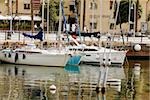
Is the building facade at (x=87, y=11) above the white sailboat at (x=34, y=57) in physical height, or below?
above

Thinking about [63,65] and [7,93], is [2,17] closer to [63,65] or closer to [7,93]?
[63,65]

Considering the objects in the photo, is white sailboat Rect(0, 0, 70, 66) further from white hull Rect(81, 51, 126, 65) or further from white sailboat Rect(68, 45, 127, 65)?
white hull Rect(81, 51, 126, 65)

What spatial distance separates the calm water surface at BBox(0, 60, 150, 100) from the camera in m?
35.1

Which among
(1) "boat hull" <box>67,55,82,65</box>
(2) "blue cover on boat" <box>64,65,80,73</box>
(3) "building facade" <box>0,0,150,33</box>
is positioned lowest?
(2) "blue cover on boat" <box>64,65,80,73</box>

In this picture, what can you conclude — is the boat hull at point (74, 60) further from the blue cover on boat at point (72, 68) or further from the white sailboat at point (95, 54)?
the white sailboat at point (95, 54)

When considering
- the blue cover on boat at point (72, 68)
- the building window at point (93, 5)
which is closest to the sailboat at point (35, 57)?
the blue cover on boat at point (72, 68)

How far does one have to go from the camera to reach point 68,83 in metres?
41.7

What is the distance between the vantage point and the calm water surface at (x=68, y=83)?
115 ft

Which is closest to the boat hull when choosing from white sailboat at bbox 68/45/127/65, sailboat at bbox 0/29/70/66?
sailboat at bbox 0/29/70/66

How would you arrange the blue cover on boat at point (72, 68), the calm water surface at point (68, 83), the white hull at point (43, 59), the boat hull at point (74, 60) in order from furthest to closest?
the boat hull at point (74, 60) → the white hull at point (43, 59) → the blue cover on boat at point (72, 68) → the calm water surface at point (68, 83)

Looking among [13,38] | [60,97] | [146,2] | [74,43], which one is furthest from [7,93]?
[146,2]

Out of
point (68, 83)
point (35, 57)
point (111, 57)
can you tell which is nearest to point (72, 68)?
point (35, 57)

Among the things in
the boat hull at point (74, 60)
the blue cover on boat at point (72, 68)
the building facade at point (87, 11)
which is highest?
the building facade at point (87, 11)

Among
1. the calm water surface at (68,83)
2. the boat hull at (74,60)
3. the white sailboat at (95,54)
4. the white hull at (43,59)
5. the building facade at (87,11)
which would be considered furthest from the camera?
the building facade at (87,11)
